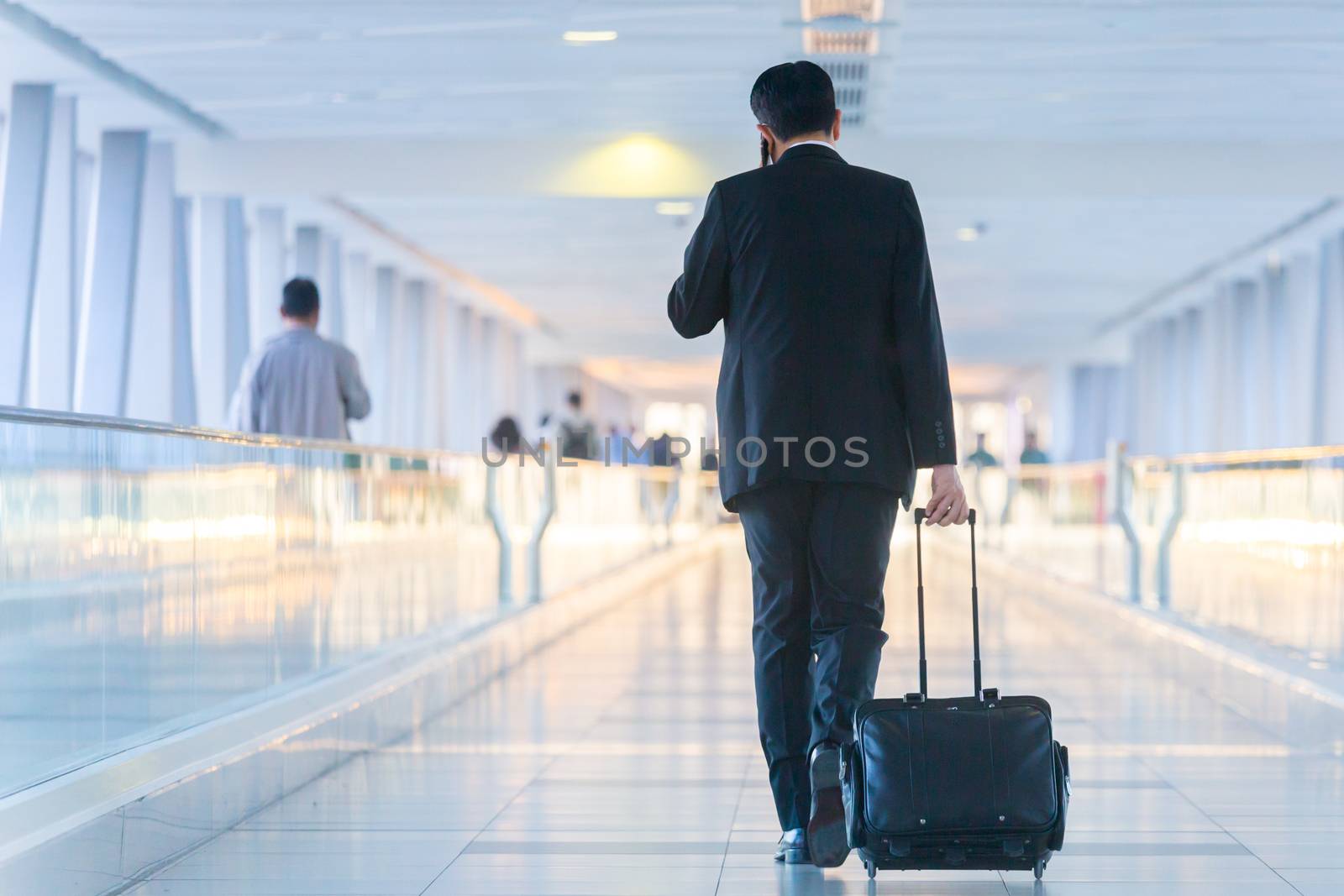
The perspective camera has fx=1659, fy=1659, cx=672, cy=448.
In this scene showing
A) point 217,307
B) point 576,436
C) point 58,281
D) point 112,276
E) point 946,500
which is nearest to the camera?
point 946,500

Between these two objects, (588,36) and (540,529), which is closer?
(540,529)

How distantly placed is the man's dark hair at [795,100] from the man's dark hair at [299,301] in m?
3.69

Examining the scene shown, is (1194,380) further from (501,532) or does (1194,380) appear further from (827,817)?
(827,817)

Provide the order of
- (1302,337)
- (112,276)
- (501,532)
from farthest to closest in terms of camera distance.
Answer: (1302,337), (112,276), (501,532)

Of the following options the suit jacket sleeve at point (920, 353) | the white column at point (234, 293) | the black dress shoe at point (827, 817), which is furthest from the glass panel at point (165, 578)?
the white column at point (234, 293)

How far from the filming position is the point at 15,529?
300 centimetres

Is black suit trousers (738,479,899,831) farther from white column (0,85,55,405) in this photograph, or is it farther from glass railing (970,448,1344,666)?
white column (0,85,55,405)

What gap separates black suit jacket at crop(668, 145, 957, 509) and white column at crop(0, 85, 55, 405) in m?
9.15

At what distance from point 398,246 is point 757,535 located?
56.9 ft

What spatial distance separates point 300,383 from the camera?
21.3 feet

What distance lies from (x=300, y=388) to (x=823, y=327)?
3784 mm

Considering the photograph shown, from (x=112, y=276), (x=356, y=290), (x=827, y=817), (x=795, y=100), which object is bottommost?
(x=827, y=817)

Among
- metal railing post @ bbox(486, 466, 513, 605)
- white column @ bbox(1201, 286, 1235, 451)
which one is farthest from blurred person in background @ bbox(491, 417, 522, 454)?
white column @ bbox(1201, 286, 1235, 451)

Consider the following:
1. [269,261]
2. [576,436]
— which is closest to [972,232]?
[576,436]
